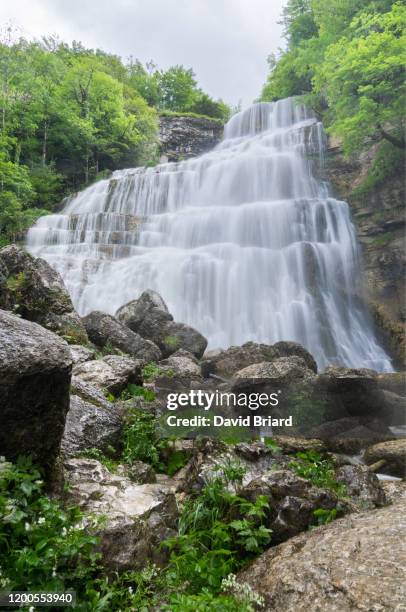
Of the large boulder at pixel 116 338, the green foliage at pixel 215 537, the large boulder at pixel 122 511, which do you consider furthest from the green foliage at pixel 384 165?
the large boulder at pixel 122 511

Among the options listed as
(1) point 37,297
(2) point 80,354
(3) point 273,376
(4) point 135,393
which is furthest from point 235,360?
(1) point 37,297

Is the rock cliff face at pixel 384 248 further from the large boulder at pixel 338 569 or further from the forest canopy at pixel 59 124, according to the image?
the forest canopy at pixel 59 124

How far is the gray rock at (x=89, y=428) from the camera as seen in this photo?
3.79 meters

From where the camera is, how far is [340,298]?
15.3 meters

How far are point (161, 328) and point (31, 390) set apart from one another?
27.8ft

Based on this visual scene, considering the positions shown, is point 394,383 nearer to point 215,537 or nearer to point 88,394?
point 88,394

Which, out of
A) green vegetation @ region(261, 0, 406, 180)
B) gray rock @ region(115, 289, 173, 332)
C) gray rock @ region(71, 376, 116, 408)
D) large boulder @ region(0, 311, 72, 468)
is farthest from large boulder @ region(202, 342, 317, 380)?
green vegetation @ region(261, 0, 406, 180)

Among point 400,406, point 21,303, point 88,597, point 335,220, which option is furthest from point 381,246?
point 88,597

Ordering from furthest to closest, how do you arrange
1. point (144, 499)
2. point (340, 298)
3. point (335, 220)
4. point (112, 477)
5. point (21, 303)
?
1. point (335, 220)
2. point (340, 298)
3. point (21, 303)
4. point (112, 477)
5. point (144, 499)

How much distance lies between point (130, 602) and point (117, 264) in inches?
567

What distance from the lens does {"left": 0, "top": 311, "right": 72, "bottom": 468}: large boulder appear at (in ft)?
7.39

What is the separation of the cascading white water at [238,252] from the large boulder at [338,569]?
10463 mm

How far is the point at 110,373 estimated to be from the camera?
19.2 ft

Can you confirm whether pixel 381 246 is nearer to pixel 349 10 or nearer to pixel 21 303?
pixel 349 10
